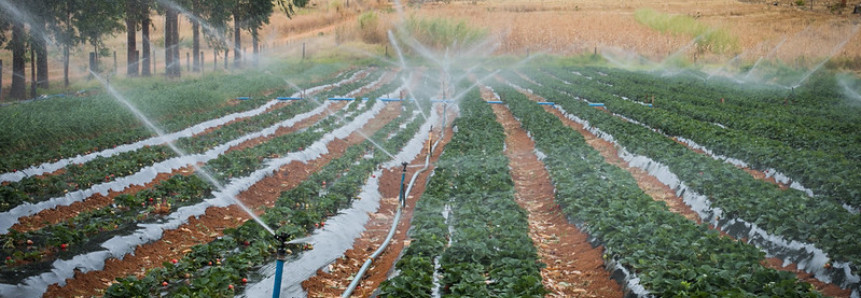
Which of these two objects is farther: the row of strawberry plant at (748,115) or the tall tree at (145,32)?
the tall tree at (145,32)

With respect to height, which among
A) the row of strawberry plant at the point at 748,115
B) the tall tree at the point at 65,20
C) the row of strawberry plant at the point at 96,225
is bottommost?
the row of strawberry plant at the point at 96,225

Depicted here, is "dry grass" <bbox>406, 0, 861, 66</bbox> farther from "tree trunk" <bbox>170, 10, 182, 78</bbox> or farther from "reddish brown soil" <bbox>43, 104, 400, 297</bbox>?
Answer: "reddish brown soil" <bbox>43, 104, 400, 297</bbox>

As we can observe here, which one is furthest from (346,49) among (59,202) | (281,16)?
(59,202)

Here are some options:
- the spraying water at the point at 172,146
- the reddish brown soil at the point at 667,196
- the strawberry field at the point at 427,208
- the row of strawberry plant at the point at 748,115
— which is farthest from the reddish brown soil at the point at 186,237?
the row of strawberry plant at the point at 748,115

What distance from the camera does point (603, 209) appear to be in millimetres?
9766

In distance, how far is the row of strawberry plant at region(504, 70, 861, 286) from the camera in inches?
301

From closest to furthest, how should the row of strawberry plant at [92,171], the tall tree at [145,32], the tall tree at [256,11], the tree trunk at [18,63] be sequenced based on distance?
1. the row of strawberry plant at [92,171]
2. the tree trunk at [18,63]
3. the tall tree at [145,32]
4. the tall tree at [256,11]

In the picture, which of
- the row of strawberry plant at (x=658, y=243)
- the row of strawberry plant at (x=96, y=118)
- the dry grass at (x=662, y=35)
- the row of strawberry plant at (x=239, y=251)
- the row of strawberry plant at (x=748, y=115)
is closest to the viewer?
the row of strawberry plant at (x=658, y=243)

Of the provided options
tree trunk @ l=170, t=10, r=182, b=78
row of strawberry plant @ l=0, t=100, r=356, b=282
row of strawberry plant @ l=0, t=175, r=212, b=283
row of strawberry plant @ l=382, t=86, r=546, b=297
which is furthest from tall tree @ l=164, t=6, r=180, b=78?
row of strawberry plant @ l=0, t=175, r=212, b=283

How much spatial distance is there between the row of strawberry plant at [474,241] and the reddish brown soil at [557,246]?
484mm

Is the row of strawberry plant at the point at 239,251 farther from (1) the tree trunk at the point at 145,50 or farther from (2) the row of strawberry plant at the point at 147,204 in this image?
(1) the tree trunk at the point at 145,50

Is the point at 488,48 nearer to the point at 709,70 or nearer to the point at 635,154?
the point at 709,70

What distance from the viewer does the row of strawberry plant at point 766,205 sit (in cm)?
764

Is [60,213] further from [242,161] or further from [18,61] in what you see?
[18,61]
